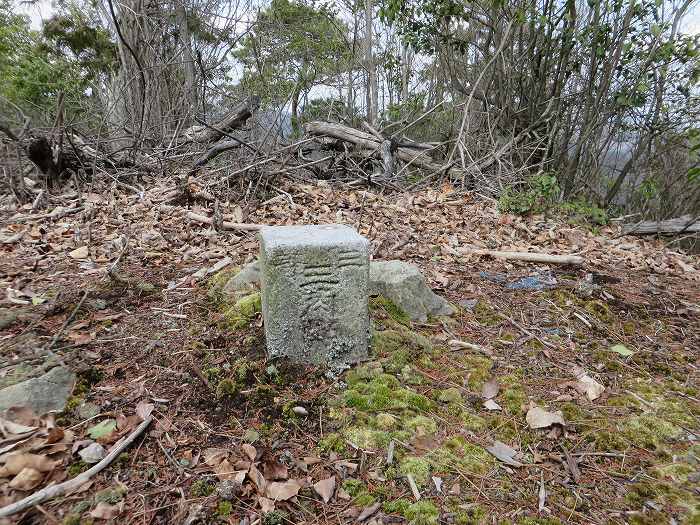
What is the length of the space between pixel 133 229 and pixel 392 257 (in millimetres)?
2565

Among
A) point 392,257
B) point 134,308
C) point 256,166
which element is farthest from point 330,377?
point 256,166

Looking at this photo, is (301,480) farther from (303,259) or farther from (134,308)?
(134,308)

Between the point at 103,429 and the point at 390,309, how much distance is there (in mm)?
1722

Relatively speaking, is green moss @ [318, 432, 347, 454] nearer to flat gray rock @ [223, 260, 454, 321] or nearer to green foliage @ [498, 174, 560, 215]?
flat gray rock @ [223, 260, 454, 321]

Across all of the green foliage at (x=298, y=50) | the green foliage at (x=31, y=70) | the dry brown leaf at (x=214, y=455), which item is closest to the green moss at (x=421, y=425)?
the dry brown leaf at (x=214, y=455)

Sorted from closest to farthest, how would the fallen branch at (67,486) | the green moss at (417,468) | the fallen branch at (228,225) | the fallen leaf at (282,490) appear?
the fallen branch at (67,486) < the fallen leaf at (282,490) < the green moss at (417,468) < the fallen branch at (228,225)

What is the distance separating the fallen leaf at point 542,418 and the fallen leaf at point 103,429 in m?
1.89

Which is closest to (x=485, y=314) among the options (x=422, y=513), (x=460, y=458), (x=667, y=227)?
(x=460, y=458)

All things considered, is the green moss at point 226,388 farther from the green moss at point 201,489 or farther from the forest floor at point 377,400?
the green moss at point 201,489

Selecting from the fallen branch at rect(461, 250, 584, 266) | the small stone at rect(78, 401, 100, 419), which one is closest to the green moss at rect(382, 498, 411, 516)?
the small stone at rect(78, 401, 100, 419)

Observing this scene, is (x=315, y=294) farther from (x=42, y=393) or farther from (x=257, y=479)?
(x=42, y=393)

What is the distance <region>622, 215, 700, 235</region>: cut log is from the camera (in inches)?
191

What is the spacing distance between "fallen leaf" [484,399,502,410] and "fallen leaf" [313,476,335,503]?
2.91ft

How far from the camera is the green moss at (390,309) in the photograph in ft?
8.92
